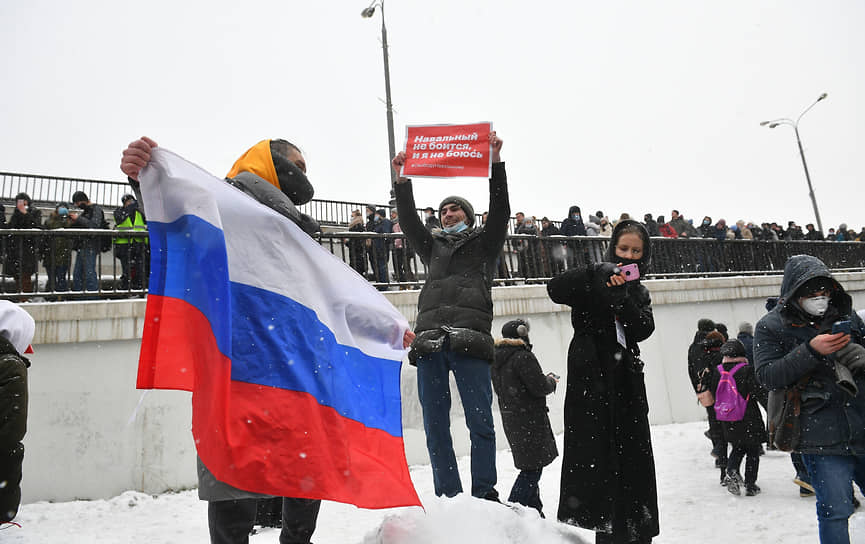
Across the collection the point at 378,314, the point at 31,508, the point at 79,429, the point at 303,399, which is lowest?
the point at 31,508

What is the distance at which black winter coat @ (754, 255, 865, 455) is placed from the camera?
3.36 m

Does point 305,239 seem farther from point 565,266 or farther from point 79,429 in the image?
point 565,266

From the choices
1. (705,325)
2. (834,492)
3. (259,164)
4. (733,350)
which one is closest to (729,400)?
(733,350)

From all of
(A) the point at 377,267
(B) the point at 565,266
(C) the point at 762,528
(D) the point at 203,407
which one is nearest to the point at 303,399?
(D) the point at 203,407

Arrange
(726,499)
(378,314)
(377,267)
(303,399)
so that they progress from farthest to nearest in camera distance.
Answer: (377,267) < (726,499) < (378,314) < (303,399)

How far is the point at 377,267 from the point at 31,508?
5572 millimetres

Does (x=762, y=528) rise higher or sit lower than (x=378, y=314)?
lower

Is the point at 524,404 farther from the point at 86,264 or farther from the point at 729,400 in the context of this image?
the point at 86,264

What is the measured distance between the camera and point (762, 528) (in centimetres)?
491

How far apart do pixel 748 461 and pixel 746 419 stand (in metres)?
0.42

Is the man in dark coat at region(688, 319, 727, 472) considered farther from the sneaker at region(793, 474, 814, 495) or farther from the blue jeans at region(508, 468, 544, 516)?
the blue jeans at region(508, 468, 544, 516)

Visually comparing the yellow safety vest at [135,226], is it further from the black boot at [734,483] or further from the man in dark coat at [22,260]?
the black boot at [734,483]

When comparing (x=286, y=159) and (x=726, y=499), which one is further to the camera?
(x=726, y=499)

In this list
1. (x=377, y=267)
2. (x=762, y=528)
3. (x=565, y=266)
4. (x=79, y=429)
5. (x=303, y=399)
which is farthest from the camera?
(x=565, y=266)
